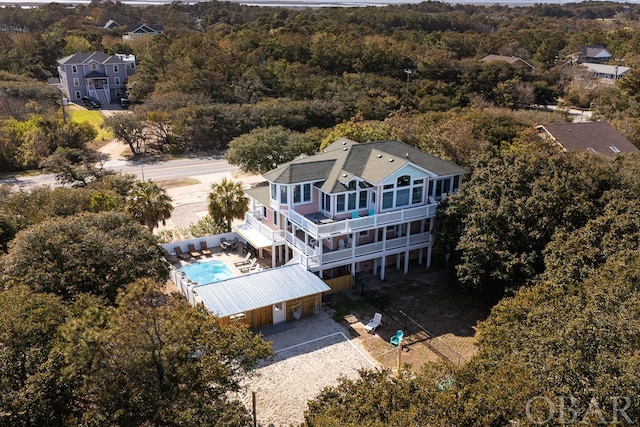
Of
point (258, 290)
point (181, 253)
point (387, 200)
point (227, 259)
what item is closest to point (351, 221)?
point (387, 200)

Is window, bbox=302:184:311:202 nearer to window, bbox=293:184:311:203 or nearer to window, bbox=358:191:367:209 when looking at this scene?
window, bbox=293:184:311:203

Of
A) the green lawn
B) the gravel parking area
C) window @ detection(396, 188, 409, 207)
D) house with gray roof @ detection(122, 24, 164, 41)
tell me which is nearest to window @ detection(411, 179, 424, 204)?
window @ detection(396, 188, 409, 207)

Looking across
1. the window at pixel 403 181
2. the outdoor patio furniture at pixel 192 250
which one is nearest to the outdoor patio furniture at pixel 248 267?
the outdoor patio furniture at pixel 192 250

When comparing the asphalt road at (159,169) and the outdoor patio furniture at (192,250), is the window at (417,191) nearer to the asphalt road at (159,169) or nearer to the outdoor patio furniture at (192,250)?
the outdoor patio furniture at (192,250)

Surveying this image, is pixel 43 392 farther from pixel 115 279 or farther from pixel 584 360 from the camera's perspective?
pixel 584 360

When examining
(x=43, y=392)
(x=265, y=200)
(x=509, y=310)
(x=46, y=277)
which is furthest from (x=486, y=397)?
(x=265, y=200)

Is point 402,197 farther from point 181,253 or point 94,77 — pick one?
point 94,77
